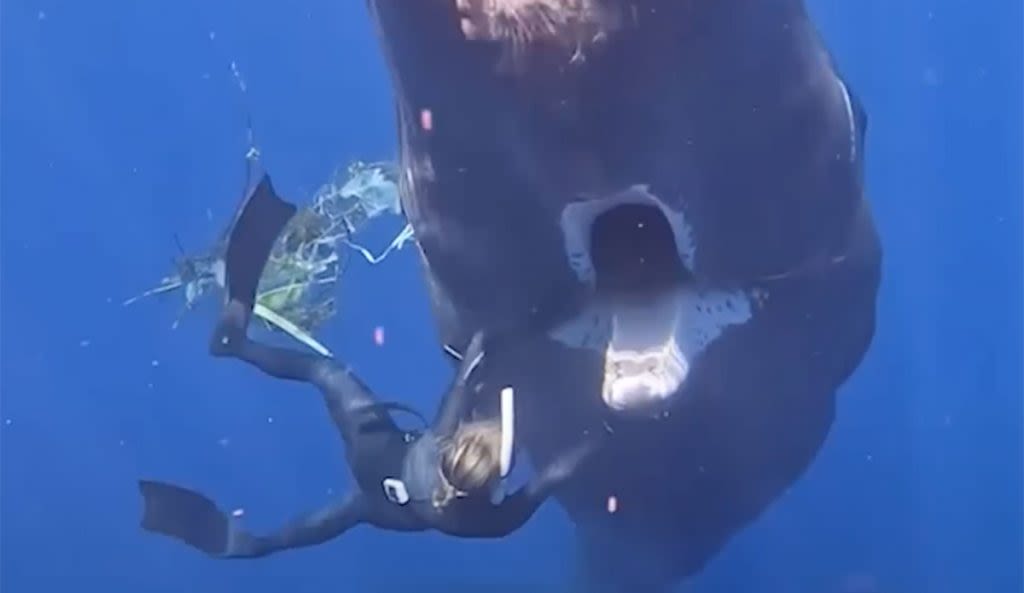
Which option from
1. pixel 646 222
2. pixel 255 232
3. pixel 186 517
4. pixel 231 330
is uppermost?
pixel 646 222

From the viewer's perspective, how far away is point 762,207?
2.91 metres

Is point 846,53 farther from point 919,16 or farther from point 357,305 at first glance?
point 357,305

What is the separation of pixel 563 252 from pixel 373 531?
6428mm

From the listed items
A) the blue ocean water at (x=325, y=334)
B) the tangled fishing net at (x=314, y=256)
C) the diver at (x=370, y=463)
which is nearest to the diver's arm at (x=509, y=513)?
the diver at (x=370, y=463)

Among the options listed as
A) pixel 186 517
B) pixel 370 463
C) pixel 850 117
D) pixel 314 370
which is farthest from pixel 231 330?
pixel 850 117

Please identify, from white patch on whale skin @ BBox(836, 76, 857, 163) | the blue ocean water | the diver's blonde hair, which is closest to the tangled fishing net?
the blue ocean water

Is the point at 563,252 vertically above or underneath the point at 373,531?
above

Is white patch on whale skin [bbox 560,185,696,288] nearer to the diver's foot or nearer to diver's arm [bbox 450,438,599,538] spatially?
diver's arm [bbox 450,438,599,538]

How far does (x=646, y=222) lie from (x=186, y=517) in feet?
6.00

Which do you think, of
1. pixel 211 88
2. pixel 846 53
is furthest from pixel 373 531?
pixel 846 53

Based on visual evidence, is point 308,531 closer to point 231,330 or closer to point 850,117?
point 231,330

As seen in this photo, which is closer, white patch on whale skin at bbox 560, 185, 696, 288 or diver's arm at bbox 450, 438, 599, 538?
white patch on whale skin at bbox 560, 185, 696, 288

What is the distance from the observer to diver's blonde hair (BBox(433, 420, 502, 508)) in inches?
122

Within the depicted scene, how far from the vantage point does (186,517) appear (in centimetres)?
420
